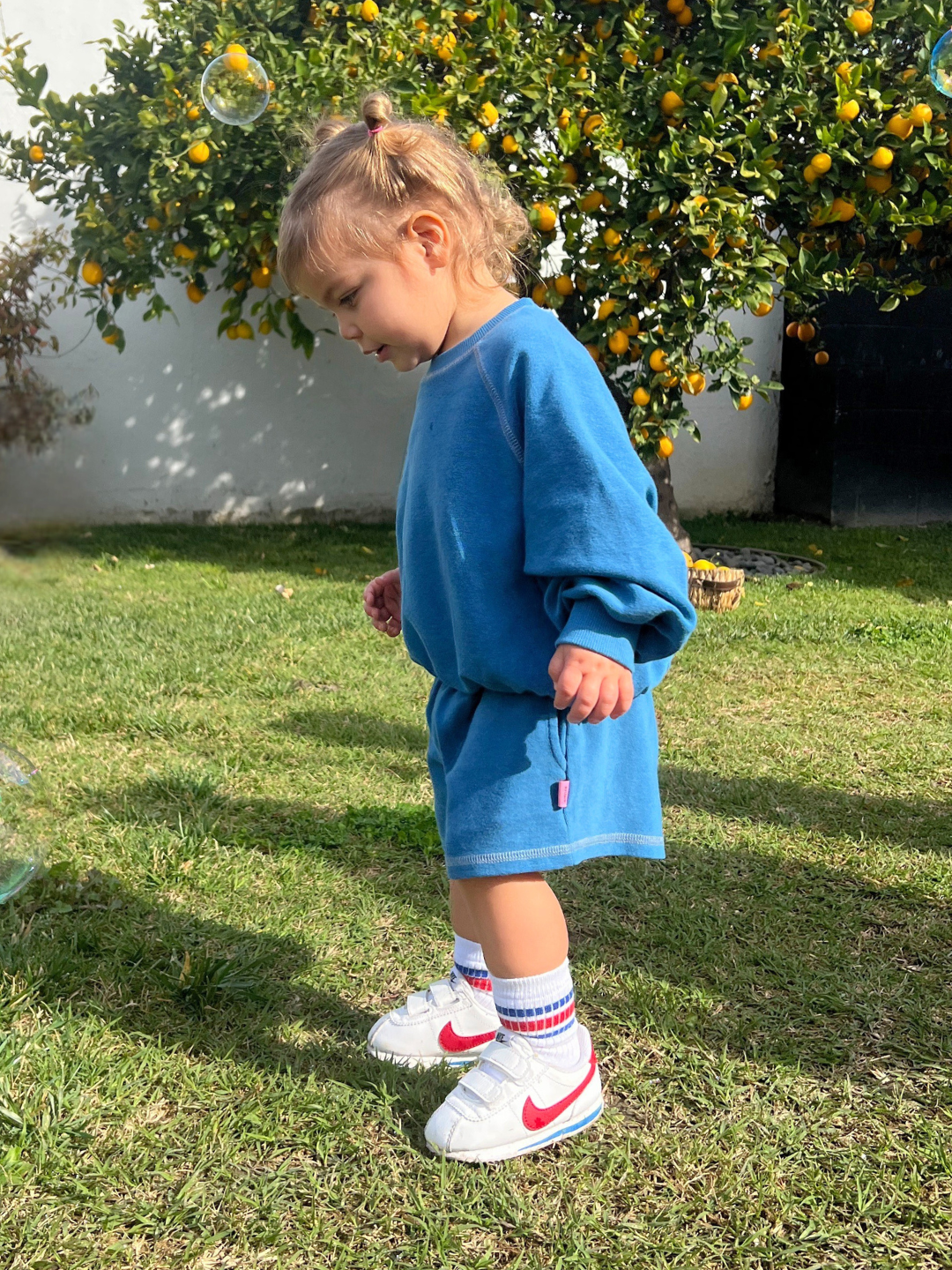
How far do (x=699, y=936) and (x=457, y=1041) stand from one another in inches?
25.2

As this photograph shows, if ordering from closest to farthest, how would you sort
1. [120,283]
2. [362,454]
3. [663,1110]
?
[663,1110] → [120,283] → [362,454]

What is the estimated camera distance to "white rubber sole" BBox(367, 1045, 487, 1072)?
74.4 inches

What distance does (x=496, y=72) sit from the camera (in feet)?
17.0

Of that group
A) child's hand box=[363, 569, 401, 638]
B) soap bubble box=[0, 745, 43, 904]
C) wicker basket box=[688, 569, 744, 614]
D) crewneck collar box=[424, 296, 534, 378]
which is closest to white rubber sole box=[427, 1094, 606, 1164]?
child's hand box=[363, 569, 401, 638]

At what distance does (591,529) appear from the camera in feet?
4.88

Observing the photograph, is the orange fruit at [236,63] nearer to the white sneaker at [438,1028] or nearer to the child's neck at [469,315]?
the child's neck at [469,315]

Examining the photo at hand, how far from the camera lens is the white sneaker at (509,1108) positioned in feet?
5.35

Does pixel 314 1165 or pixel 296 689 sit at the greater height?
pixel 314 1165

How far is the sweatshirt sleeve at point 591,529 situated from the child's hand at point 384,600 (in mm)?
473

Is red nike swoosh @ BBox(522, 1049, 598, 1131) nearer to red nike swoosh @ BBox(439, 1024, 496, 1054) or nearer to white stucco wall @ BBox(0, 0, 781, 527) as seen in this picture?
red nike swoosh @ BBox(439, 1024, 496, 1054)

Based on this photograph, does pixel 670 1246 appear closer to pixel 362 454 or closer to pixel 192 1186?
pixel 192 1186

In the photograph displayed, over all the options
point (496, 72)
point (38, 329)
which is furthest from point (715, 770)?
point (38, 329)

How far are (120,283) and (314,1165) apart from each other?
5332mm

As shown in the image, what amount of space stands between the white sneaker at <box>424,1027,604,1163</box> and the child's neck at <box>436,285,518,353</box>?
106 centimetres
